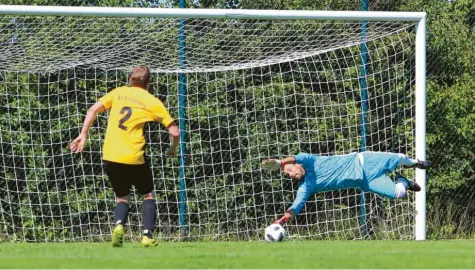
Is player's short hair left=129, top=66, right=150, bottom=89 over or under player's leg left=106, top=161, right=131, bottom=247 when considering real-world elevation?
over

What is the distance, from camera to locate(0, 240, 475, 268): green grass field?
Result: 7723 millimetres

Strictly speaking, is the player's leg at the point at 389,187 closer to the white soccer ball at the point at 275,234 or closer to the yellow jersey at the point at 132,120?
the white soccer ball at the point at 275,234

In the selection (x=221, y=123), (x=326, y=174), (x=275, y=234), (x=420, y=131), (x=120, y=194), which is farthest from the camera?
(x=221, y=123)

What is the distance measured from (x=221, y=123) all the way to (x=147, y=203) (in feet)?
13.7

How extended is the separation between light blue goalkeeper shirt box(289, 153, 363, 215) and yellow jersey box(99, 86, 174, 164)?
2447mm

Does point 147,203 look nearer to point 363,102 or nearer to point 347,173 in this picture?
point 347,173

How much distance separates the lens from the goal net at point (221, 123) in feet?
43.3

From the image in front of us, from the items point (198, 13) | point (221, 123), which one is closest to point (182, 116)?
point (221, 123)

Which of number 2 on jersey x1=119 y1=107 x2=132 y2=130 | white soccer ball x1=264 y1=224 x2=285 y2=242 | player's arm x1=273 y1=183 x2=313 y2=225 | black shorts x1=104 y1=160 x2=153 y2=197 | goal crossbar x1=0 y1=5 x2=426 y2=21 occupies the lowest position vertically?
white soccer ball x1=264 y1=224 x2=285 y2=242

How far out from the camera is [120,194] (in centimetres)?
968

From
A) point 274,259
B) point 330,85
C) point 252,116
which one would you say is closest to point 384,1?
point 330,85

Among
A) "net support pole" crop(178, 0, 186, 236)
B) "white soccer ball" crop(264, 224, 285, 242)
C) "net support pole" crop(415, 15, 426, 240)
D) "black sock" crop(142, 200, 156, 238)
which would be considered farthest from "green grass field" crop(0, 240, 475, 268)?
"net support pole" crop(178, 0, 186, 236)

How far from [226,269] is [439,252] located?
7.72 ft

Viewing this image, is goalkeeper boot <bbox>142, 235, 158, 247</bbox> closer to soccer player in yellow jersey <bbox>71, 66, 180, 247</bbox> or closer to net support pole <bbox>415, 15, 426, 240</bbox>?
soccer player in yellow jersey <bbox>71, 66, 180, 247</bbox>
